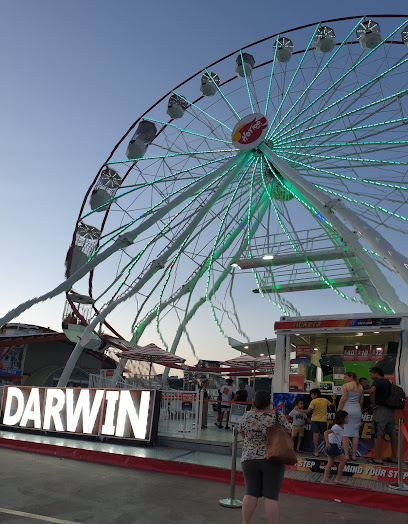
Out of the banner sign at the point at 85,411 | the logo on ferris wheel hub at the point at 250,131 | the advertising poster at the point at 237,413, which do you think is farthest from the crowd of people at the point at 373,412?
the logo on ferris wheel hub at the point at 250,131

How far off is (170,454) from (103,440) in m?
2.42

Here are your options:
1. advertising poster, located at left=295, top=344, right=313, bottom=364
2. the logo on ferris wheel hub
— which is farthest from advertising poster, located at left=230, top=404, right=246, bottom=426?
the logo on ferris wheel hub

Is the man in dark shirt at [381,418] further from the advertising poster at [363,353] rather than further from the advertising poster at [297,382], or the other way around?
the advertising poster at [297,382]

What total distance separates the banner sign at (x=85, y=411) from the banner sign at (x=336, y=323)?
3698mm

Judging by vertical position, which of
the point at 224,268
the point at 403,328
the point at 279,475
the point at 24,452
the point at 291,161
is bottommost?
the point at 24,452

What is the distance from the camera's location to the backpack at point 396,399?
8.95 metres

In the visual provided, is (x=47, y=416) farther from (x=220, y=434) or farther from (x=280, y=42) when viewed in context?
(x=280, y=42)

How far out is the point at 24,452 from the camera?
438 inches

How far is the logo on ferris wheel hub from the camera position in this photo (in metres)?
18.0

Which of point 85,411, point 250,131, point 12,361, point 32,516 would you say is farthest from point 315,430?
point 12,361

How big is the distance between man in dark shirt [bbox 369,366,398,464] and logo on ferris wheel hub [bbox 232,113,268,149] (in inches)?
439

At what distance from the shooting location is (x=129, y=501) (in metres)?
6.84

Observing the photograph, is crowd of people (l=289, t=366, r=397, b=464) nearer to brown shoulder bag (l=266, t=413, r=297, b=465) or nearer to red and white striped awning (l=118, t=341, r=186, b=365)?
brown shoulder bag (l=266, t=413, r=297, b=465)

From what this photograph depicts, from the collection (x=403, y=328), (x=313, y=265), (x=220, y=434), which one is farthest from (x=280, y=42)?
(x=220, y=434)
